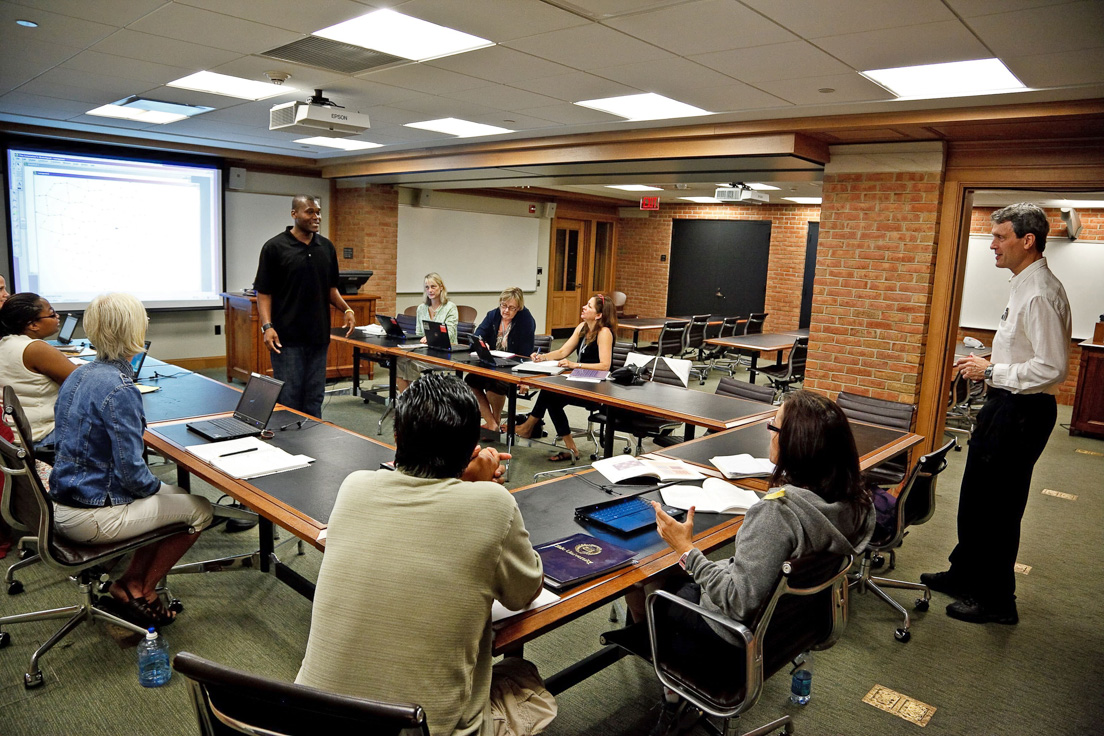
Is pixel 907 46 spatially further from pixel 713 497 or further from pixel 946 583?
pixel 946 583

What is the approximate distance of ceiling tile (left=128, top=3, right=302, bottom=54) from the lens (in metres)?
3.24

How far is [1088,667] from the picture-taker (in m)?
2.89

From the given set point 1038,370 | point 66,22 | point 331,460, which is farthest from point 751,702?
point 66,22

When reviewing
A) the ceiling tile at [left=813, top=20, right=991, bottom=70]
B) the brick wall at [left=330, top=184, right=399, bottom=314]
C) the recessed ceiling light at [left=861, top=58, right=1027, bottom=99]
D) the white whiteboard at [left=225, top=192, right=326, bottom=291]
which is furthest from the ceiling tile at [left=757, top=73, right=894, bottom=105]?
the white whiteboard at [left=225, top=192, right=326, bottom=291]

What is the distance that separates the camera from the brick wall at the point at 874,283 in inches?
199

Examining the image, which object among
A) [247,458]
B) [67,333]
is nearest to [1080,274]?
[247,458]

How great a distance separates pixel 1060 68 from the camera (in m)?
3.32

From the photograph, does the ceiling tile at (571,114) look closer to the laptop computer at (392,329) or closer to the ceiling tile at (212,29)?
the ceiling tile at (212,29)

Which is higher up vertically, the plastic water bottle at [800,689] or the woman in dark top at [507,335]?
the woman in dark top at [507,335]

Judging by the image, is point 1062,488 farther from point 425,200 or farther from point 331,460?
point 425,200

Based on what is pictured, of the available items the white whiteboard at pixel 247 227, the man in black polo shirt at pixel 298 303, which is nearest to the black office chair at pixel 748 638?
the man in black polo shirt at pixel 298 303

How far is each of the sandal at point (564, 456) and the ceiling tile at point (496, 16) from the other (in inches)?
120

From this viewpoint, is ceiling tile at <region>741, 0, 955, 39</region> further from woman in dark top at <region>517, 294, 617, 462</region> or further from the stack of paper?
woman in dark top at <region>517, 294, 617, 462</region>

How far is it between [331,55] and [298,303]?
1.39 m
